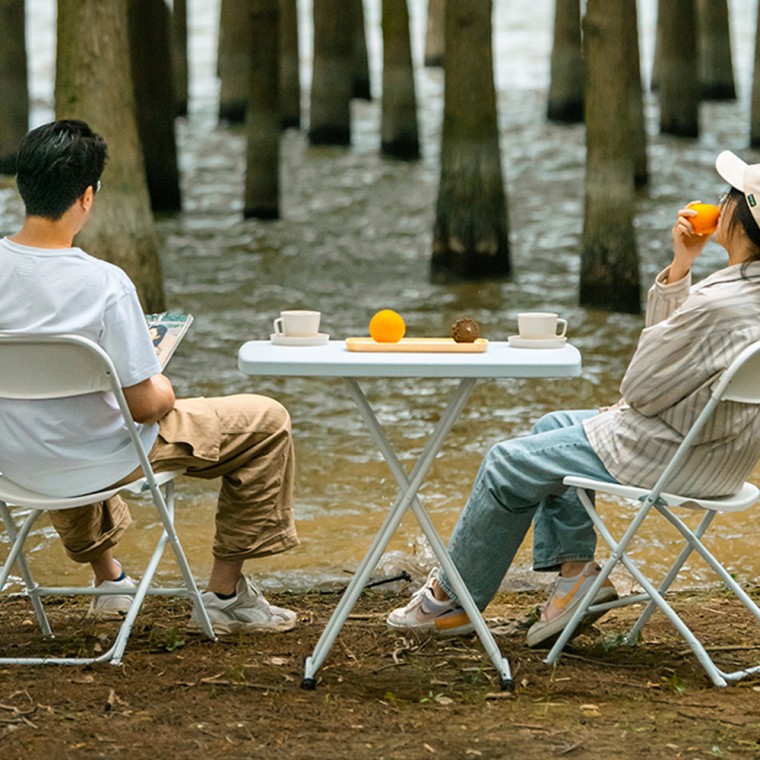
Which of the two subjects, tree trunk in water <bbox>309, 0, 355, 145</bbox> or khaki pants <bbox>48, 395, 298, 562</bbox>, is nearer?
khaki pants <bbox>48, 395, 298, 562</bbox>

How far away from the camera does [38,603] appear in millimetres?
4406

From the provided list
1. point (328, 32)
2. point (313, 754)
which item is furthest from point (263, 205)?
point (313, 754)

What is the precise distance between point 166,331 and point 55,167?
2.16 ft

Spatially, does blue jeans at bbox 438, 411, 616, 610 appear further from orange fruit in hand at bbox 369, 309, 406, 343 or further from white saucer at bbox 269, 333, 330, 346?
white saucer at bbox 269, 333, 330, 346

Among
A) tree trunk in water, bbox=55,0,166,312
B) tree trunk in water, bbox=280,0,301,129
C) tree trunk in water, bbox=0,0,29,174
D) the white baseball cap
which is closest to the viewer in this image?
the white baseball cap

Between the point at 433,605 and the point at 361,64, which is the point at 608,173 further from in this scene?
the point at 361,64

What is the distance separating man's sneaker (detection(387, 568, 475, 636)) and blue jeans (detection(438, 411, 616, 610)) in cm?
6

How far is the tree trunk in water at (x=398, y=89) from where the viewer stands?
16375 millimetres

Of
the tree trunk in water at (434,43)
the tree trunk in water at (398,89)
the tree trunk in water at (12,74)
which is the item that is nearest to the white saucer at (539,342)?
the tree trunk in water at (398,89)

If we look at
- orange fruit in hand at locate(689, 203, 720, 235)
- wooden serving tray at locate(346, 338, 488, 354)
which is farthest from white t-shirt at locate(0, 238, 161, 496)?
orange fruit in hand at locate(689, 203, 720, 235)

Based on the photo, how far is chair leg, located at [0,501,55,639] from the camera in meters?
4.10

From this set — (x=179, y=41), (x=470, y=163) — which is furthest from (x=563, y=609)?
(x=179, y=41)

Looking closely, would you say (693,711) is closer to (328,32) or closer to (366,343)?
(366,343)

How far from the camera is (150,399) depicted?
394 cm
